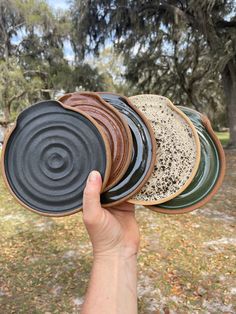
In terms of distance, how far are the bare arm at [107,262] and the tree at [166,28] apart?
7958 millimetres

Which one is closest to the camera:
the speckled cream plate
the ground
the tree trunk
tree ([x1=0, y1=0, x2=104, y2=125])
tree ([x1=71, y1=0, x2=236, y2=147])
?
the speckled cream plate

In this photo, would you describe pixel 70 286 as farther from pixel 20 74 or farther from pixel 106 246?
pixel 20 74

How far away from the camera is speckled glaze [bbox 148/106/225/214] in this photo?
1.37 metres

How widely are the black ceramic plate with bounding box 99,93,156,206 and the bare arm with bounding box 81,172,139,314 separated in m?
0.10

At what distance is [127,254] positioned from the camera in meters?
1.23

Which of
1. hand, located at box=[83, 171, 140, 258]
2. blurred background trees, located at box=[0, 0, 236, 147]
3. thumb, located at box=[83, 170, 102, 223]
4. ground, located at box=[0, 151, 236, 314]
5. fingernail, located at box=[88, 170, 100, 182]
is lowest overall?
ground, located at box=[0, 151, 236, 314]

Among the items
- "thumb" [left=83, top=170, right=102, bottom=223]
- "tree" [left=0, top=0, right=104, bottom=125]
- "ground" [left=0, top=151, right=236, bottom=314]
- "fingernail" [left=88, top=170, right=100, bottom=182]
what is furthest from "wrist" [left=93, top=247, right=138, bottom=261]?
"tree" [left=0, top=0, right=104, bottom=125]

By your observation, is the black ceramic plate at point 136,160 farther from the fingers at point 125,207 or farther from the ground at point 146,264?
the ground at point 146,264

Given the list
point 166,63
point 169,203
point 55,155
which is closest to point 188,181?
point 169,203

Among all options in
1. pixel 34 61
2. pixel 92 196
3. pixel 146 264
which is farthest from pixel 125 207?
pixel 34 61

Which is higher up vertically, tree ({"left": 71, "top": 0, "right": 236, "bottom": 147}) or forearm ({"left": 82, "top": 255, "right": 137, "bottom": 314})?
tree ({"left": 71, "top": 0, "right": 236, "bottom": 147})

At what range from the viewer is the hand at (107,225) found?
1065 millimetres

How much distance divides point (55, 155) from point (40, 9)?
50.9 feet

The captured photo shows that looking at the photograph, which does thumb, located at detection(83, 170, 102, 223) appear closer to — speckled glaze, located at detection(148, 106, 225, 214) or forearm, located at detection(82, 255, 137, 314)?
forearm, located at detection(82, 255, 137, 314)
